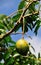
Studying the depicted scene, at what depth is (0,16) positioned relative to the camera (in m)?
3.24

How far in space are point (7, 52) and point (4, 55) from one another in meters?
0.05

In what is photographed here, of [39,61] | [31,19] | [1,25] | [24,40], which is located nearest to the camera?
[24,40]

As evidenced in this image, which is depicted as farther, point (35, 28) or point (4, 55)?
point (35, 28)

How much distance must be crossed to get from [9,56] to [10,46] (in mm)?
191

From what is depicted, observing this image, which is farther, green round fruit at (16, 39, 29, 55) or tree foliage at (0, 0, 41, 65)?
tree foliage at (0, 0, 41, 65)

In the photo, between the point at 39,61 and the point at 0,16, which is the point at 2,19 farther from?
the point at 39,61

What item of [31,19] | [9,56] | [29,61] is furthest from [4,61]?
[31,19]

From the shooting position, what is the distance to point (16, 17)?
10.8 ft

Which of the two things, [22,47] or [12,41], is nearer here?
[22,47]

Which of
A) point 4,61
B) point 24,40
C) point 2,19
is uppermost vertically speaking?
point 2,19

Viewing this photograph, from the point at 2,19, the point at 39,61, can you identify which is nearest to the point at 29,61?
the point at 39,61

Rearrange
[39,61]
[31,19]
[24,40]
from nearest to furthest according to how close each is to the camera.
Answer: [24,40]
[39,61]
[31,19]

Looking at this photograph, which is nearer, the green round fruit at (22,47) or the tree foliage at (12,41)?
the green round fruit at (22,47)

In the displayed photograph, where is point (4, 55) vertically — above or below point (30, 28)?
below
